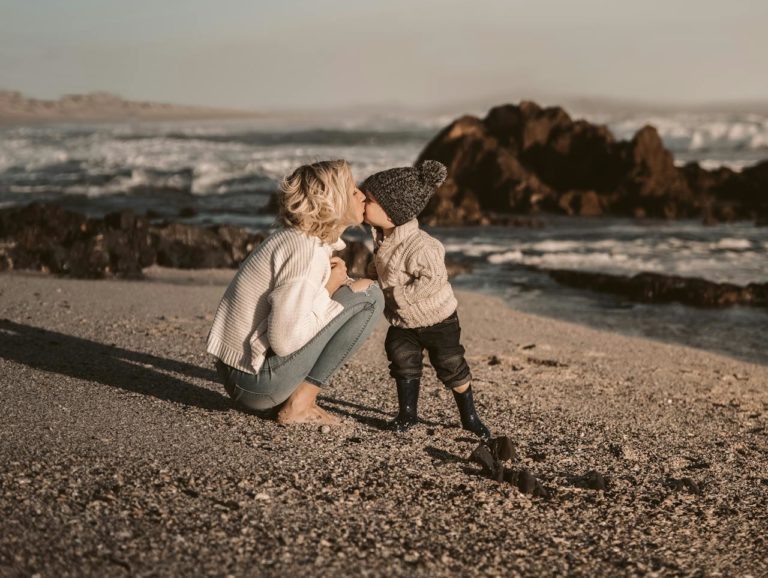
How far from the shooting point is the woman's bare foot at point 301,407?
15.1 ft

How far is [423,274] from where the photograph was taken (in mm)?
4516

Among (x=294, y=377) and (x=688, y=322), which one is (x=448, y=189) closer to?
(x=688, y=322)

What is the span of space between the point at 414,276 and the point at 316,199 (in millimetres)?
661

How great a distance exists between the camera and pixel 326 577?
3.05m

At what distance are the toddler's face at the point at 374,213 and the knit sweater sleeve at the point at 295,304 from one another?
411 millimetres

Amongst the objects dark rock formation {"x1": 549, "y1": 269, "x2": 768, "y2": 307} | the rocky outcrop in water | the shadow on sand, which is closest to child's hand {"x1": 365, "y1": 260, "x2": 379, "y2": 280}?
the shadow on sand

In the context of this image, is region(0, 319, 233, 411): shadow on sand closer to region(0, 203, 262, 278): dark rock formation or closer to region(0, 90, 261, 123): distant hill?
region(0, 203, 262, 278): dark rock formation

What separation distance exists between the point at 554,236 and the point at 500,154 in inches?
276


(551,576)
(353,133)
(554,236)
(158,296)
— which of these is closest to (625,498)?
(551,576)

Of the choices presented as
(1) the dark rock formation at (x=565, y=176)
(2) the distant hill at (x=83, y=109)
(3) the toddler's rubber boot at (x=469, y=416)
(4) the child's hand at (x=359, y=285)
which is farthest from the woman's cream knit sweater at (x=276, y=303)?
(2) the distant hill at (x=83, y=109)

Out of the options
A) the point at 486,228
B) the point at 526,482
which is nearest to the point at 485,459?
the point at 526,482

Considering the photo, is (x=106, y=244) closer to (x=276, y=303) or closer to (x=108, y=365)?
(x=108, y=365)

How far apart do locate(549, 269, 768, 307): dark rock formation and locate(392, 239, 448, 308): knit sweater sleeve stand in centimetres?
662

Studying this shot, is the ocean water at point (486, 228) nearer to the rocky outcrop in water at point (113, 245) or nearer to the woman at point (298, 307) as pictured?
the woman at point (298, 307)
